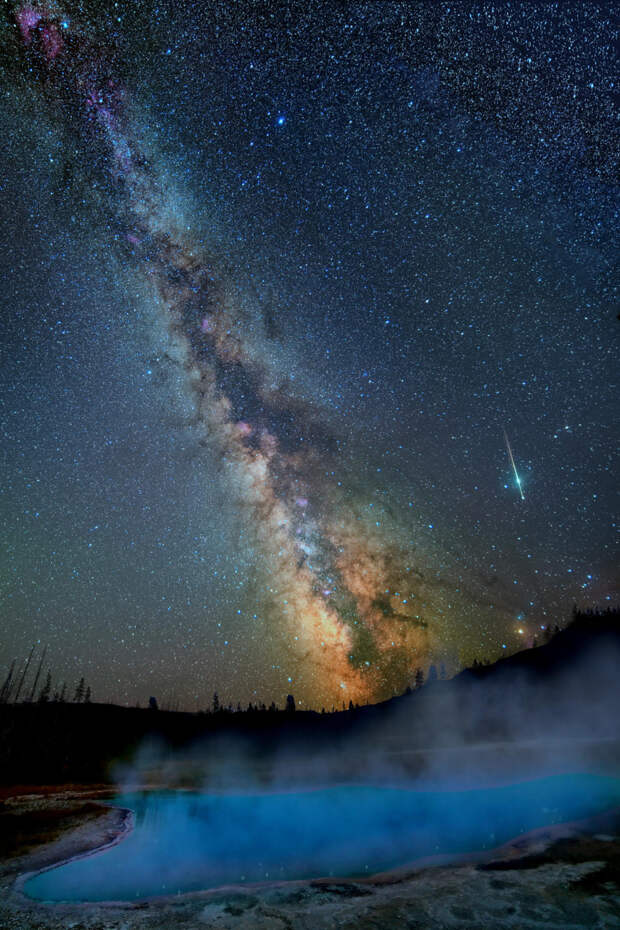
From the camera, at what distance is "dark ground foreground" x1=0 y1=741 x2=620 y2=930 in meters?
9.39

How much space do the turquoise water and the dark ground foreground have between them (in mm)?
1549

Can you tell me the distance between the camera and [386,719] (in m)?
115

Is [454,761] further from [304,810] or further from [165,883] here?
[165,883]

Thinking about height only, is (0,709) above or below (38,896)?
above

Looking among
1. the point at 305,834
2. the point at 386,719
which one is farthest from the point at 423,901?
the point at 386,719

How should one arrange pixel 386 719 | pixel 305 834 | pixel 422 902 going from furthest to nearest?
pixel 386 719 → pixel 305 834 → pixel 422 902

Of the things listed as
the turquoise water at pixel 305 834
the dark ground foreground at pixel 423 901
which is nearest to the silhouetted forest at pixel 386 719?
the turquoise water at pixel 305 834

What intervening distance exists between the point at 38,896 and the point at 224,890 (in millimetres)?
5350

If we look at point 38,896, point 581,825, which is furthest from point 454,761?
point 38,896

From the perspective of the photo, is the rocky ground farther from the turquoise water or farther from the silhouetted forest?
the silhouetted forest

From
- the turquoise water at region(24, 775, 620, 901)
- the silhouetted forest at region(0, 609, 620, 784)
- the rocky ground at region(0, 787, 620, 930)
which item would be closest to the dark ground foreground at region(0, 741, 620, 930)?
the rocky ground at region(0, 787, 620, 930)

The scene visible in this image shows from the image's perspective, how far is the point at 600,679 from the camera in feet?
246

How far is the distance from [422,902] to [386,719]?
395 feet

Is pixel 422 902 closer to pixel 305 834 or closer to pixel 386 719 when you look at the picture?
pixel 305 834
